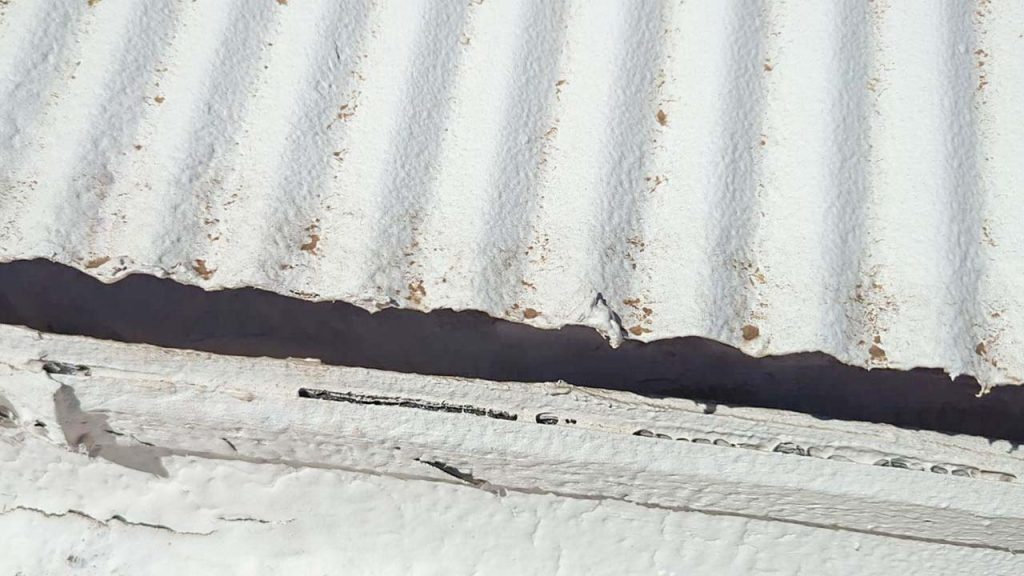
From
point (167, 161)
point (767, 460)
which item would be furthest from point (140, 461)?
point (767, 460)

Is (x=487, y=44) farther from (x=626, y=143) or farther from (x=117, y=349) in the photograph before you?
(x=117, y=349)

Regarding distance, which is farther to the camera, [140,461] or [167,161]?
[140,461]

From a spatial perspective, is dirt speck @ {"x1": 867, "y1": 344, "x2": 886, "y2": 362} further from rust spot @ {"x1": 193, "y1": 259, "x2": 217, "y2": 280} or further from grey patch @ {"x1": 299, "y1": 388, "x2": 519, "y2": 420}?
rust spot @ {"x1": 193, "y1": 259, "x2": 217, "y2": 280}

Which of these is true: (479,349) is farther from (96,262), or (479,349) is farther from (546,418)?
(96,262)

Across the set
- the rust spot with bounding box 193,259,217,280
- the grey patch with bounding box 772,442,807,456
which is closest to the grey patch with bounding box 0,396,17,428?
the rust spot with bounding box 193,259,217,280

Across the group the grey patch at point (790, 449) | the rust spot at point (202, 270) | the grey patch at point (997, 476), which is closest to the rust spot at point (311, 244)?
the rust spot at point (202, 270)
